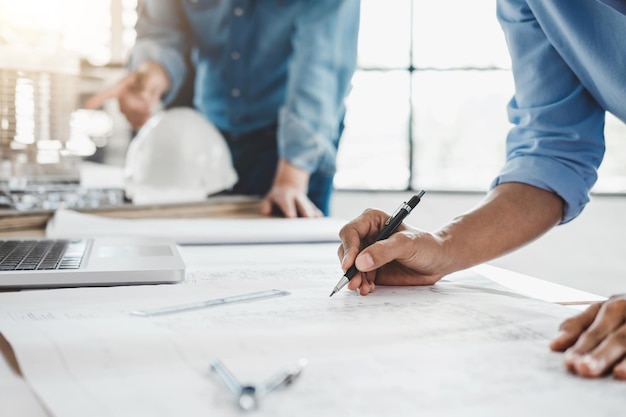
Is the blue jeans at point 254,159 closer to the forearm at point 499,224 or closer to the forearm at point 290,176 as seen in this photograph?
the forearm at point 290,176

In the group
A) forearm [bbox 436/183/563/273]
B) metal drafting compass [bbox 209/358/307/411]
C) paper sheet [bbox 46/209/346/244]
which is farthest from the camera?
paper sheet [bbox 46/209/346/244]

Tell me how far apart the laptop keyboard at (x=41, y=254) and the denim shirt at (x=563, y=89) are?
2.07 feet

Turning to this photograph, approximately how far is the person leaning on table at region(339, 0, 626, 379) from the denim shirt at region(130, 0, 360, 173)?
108cm

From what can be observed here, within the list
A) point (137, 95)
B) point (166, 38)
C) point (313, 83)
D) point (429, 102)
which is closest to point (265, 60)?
point (313, 83)

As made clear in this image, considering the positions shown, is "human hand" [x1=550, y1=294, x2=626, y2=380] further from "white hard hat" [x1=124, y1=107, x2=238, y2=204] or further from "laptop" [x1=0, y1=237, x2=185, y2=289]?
"white hard hat" [x1=124, y1=107, x2=238, y2=204]

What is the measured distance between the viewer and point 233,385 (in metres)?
0.46

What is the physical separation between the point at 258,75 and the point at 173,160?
53cm

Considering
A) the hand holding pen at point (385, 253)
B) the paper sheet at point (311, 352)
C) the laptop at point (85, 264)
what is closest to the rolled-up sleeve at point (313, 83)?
the laptop at point (85, 264)

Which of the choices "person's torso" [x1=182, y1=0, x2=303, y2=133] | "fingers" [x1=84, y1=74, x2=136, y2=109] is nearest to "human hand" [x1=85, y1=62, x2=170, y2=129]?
"fingers" [x1=84, y1=74, x2=136, y2=109]

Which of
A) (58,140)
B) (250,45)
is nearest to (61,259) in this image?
(58,140)

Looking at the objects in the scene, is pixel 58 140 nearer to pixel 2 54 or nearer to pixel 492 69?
pixel 2 54

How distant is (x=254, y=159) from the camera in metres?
2.23

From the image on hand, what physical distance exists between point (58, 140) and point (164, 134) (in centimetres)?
28

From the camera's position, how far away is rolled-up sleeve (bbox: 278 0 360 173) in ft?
7.15
